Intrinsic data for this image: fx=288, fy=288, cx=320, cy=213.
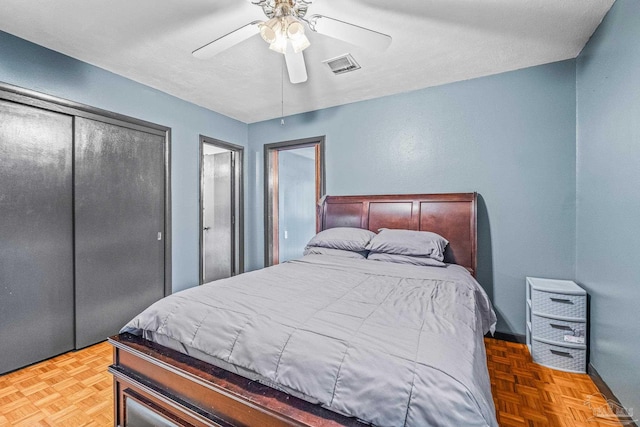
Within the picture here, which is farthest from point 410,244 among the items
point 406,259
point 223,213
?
point 223,213

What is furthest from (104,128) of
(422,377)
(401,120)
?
(422,377)

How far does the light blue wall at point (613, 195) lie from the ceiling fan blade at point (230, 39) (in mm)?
2086

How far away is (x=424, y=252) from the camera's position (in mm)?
2479

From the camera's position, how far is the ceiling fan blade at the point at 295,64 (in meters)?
1.94

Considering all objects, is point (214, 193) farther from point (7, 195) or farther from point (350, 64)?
point (350, 64)

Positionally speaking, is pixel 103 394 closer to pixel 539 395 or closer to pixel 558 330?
pixel 539 395

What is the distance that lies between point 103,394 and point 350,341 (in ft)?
6.30

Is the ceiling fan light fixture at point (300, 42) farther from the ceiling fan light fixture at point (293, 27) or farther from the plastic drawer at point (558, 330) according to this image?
the plastic drawer at point (558, 330)

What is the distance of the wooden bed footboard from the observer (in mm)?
972

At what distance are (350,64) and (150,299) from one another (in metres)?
3.10

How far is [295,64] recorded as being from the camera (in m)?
2.04

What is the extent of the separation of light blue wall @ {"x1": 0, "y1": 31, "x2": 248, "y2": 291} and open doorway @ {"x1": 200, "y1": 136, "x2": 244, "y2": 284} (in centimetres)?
39

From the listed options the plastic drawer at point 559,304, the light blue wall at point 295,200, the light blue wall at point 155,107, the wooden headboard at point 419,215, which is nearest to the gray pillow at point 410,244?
the wooden headboard at point 419,215

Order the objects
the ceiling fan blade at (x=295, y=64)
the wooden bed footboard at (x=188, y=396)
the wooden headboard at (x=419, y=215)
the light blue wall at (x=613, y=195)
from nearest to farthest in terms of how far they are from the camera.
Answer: the wooden bed footboard at (x=188, y=396) → the light blue wall at (x=613, y=195) → the ceiling fan blade at (x=295, y=64) → the wooden headboard at (x=419, y=215)
